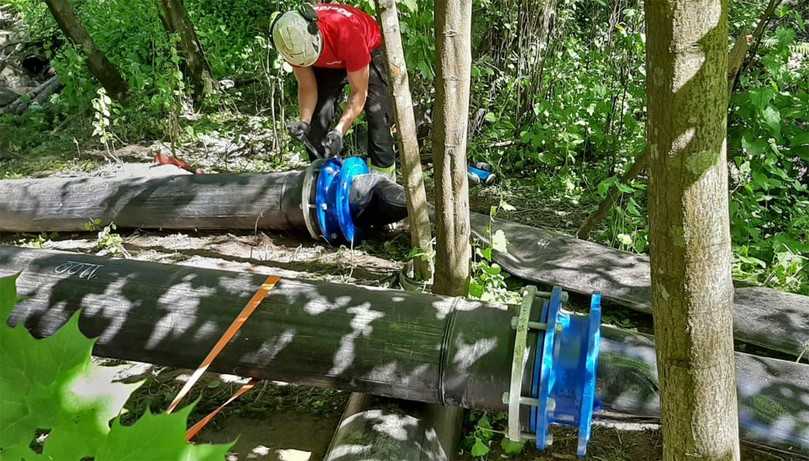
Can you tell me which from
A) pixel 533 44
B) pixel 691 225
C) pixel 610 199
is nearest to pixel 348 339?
pixel 691 225

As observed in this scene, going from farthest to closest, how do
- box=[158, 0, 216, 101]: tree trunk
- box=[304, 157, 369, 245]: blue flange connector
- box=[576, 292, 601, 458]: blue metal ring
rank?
box=[158, 0, 216, 101]: tree trunk, box=[304, 157, 369, 245]: blue flange connector, box=[576, 292, 601, 458]: blue metal ring

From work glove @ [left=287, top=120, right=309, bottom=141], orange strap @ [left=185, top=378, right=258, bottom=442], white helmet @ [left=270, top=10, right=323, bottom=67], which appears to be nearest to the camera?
orange strap @ [left=185, top=378, right=258, bottom=442]

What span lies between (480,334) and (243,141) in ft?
15.4

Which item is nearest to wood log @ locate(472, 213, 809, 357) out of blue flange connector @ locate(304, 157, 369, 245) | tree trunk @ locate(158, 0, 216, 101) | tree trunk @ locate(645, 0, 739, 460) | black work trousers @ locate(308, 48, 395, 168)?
blue flange connector @ locate(304, 157, 369, 245)

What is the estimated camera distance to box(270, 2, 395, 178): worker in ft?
13.2

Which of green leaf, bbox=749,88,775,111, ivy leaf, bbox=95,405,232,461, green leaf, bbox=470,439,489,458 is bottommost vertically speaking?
green leaf, bbox=470,439,489,458

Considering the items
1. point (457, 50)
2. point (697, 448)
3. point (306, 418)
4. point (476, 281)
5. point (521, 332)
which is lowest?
point (306, 418)

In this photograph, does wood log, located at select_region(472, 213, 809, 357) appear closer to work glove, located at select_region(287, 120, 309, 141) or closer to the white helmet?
work glove, located at select_region(287, 120, 309, 141)

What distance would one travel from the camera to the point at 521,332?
1.96m

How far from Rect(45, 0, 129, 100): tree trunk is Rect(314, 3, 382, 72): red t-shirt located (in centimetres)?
386

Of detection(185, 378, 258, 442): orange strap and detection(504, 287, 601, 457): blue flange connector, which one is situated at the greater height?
detection(504, 287, 601, 457): blue flange connector

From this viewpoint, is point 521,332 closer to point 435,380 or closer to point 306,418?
point 435,380

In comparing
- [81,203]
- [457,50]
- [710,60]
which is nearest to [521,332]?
[457,50]

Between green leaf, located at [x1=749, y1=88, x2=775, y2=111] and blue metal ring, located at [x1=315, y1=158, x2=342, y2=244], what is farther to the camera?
blue metal ring, located at [x1=315, y1=158, x2=342, y2=244]
